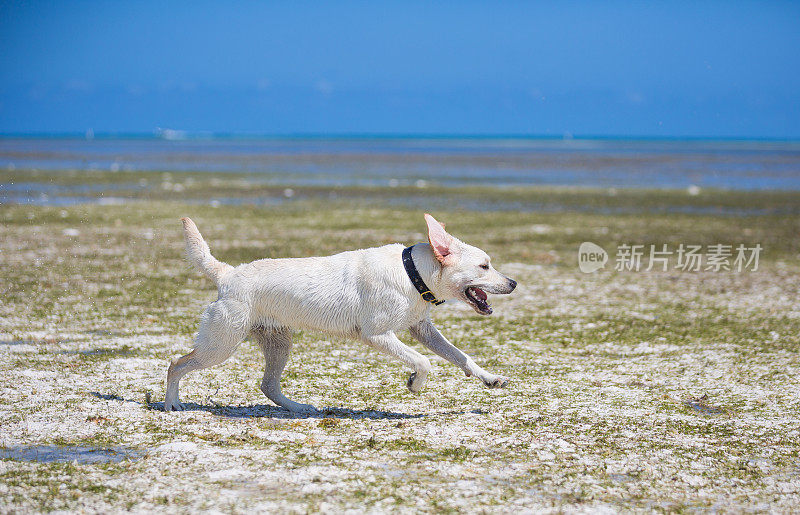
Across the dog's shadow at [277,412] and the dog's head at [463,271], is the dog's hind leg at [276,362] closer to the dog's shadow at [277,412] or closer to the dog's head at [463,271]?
the dog's shadow at [277,412]

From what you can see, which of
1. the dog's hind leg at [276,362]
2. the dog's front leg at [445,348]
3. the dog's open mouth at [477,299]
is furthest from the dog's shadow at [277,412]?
the dog's open mouth at [477,299]

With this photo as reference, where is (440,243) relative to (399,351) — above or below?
above

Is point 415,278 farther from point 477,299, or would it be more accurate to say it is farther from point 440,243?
point 477,299

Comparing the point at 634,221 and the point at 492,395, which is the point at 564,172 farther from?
the point at 492,395

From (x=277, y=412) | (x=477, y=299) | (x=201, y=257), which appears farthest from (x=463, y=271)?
(x=201, y=257)

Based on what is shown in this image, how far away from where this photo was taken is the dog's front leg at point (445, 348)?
8742mm

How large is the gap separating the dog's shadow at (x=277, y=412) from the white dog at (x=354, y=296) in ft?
1.02

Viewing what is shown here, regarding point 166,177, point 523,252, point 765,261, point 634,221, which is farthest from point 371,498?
point 166,177

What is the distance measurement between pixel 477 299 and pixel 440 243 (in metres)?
0.73

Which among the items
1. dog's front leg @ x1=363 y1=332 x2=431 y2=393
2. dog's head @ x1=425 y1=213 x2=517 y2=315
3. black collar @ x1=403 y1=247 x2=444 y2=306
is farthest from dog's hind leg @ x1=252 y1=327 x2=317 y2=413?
dog's head @ x1=425 y1=213 x2=517 y2=315

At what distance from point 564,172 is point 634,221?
38564mm

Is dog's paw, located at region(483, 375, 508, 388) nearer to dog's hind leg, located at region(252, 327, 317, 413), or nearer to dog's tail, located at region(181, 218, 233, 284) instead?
dog's hind leg, located at region(252, 327, 317, 413)

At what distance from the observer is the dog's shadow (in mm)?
8688

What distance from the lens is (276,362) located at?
356 inches
